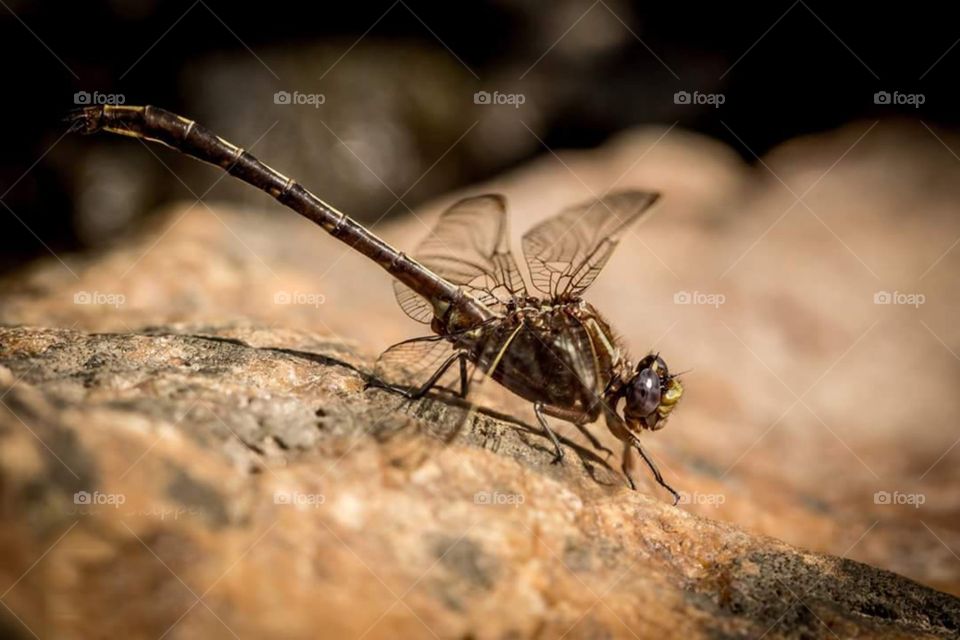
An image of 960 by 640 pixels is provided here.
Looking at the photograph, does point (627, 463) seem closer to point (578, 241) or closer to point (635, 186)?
point (578, 241)

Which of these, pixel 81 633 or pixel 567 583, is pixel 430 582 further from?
pixel 81 633

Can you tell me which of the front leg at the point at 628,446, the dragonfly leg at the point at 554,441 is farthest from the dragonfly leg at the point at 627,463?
the dragonfly leg at the point at 554,441

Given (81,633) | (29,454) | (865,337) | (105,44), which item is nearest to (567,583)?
(81,633)

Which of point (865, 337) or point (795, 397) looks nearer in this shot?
point (795, 397)

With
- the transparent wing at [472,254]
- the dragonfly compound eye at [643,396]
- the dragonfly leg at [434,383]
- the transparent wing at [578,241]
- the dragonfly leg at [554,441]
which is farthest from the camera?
the transparent wing at [472,254]

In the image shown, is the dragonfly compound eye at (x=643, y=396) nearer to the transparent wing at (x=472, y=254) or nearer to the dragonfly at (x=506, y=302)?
the dragonfly at (x=506, y=302)

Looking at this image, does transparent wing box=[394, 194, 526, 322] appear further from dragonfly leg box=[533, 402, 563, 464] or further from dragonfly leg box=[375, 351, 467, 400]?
dragonfly leg box=[533, 402, 563, 464]
